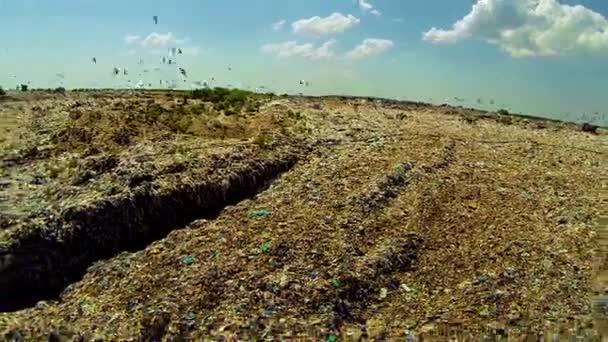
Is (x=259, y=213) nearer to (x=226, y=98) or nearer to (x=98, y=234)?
(x=98, y=234)

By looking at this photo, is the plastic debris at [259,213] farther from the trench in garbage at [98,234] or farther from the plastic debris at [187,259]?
the plastic debris at [187,259]

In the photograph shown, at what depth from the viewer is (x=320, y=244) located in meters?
12.5

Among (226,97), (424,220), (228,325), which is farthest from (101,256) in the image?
(226,97)

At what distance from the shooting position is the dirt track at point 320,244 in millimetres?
10391

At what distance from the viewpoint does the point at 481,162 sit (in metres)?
19.2

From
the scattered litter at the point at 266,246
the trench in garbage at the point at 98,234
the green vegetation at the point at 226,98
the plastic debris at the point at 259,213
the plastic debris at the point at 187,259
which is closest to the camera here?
the trench in garbage at the point at 98,234

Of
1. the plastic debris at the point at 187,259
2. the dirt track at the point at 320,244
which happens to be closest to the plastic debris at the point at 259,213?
the dirt track at the point at 320,244

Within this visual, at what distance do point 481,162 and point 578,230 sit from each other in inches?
199

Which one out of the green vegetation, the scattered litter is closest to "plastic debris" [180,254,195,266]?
the scattered litter

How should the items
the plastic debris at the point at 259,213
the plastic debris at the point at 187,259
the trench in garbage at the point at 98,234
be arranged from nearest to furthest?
the trench in garbage at the point at 98,234, the plastic debris at the point at 187,259, the plastic debris at the point at 259,213

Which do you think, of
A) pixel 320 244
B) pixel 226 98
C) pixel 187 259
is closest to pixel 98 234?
pixel 187 259

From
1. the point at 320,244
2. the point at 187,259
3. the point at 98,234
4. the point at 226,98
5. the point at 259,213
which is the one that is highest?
the point at 226,98

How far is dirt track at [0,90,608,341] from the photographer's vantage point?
34.1ft

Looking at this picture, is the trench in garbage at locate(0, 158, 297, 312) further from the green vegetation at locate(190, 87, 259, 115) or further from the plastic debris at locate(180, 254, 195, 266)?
the green vegetation at locate(190, 87, 259, 115)
